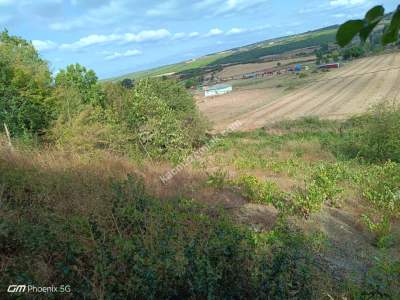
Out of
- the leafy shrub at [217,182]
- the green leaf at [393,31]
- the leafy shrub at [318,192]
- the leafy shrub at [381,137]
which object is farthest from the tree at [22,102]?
the green leaf at [393,31]

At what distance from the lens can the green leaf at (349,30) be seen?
30.0 inches

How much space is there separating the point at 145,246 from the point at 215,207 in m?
2.88

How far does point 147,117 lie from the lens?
1673cm

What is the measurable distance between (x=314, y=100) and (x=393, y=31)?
49125 millimetres

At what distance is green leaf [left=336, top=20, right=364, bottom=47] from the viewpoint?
762 mm

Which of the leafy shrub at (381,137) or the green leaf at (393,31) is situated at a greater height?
the green leaf at (393,31)

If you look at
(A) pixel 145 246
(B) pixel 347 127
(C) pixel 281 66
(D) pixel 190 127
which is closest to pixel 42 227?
(A) pixel 145 246

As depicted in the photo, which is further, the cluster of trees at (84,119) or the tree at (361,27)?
the cluster of trees at (84,119)

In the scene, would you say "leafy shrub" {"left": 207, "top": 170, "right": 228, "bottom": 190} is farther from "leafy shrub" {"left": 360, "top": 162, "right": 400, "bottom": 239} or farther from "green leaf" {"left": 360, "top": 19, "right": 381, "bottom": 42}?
"green leaf" {"left": 360, "top": 19, "right": 381, "bottom": 42}

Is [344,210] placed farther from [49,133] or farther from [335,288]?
[49,133]

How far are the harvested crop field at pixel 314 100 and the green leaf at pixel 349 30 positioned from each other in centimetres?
3501

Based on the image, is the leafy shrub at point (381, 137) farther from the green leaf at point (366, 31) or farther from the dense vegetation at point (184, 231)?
the green leaf at point (366, 31)

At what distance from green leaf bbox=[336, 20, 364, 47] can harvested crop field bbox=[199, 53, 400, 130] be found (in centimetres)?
3501

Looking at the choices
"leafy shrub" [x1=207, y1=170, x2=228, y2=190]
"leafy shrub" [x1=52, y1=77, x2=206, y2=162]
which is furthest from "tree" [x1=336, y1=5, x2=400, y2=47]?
"leafy shrub" [x1=52, y1=77, x2=206, y2=162]
